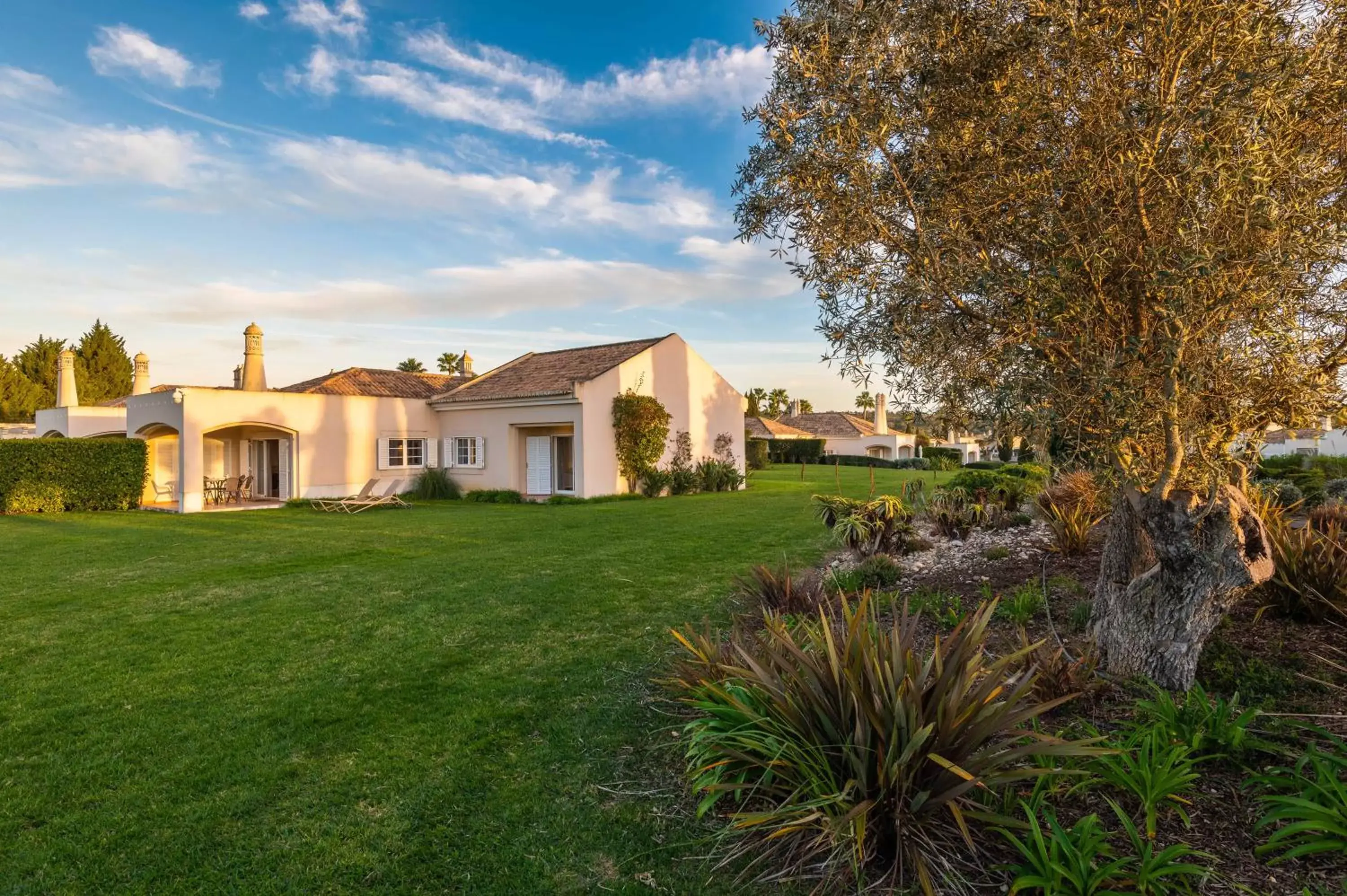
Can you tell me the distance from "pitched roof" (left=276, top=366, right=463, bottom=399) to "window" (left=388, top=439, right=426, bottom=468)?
1.70m

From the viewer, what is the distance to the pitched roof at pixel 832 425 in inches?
2522

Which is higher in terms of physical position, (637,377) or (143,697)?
(637,377)

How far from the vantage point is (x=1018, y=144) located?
4387 millimetres

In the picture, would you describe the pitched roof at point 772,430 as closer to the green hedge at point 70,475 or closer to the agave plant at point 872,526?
the green hedge at point 70,475

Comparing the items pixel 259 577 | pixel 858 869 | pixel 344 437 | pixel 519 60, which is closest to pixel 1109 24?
pixel 858 869

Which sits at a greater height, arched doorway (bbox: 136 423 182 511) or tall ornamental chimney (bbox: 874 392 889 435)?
tall ornamental chimney (bbox: 874 392 889 435)

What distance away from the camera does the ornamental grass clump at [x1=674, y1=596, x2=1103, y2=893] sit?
289cm

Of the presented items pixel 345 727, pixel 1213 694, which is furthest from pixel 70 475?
pixel 1213 694

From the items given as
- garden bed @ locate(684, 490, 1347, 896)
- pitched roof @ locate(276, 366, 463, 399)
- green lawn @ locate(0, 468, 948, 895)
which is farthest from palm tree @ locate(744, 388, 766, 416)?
garden bed @ locate(684, 490, 1347, 896)

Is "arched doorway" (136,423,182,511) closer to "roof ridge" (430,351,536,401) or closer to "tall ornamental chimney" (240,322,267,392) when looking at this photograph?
"tall ornamental chimney" (240,322,267,392)

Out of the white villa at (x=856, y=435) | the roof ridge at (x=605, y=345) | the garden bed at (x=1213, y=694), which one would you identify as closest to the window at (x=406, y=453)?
the roof ridge at (x=605, y=345)

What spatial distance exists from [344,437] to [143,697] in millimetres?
20096

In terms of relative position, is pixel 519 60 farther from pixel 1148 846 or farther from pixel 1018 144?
pixel 1148 846

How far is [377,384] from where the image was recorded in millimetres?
26391
